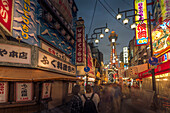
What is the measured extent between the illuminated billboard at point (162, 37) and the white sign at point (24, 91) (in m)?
13.4

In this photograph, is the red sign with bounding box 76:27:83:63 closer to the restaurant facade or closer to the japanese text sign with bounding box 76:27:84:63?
the japanese text sign with bounding box 76:27:84:63

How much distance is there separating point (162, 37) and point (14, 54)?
14.8m

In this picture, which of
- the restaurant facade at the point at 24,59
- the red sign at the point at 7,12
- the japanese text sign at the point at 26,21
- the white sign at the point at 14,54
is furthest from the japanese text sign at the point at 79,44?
the red sign at the point at 7,12

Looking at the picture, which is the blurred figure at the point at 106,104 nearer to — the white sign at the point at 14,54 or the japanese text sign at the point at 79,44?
the japanese text sign at the point at 79,44

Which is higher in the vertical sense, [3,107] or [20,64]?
[20,64]

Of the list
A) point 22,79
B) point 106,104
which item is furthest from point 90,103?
point 106,104

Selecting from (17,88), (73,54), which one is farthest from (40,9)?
(73,54)

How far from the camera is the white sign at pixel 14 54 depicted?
275 inches

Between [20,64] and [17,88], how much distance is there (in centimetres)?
136

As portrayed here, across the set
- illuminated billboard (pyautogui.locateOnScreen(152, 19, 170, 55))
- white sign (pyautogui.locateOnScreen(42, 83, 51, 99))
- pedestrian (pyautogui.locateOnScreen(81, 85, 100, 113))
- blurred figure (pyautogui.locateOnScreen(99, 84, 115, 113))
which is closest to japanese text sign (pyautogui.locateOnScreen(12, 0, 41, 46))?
white sign (pyautogui.locateOnScreen(42, 83, 51, 99))

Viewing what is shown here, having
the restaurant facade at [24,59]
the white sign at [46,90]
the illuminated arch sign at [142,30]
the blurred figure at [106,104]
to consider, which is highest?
the illuminated arch sign at [142,30]

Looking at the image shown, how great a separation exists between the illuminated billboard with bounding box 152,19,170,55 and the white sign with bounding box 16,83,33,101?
1340cm

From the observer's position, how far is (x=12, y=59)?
731cm

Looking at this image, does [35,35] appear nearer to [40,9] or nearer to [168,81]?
[40,9]
